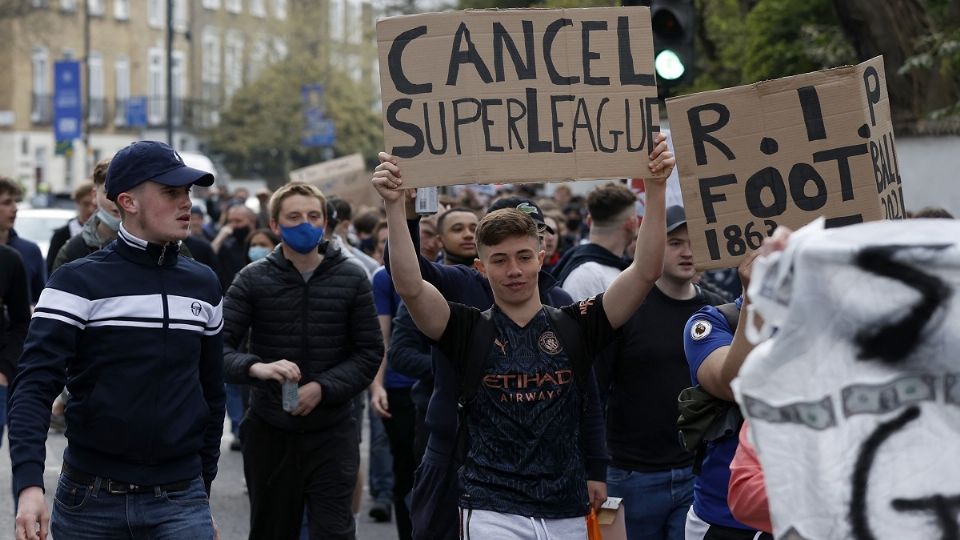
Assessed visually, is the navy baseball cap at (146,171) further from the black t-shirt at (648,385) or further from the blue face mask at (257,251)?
the blue face mask at (257,251)

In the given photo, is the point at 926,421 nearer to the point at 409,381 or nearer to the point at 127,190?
the point at 127,190

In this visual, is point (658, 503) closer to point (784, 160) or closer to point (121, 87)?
point (784, 160)

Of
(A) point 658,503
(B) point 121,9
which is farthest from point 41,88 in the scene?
(A) point 658,503

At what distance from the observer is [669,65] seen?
1124 centimetres

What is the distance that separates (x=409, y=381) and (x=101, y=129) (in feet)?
204

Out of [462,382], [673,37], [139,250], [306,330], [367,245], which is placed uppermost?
[673,37]

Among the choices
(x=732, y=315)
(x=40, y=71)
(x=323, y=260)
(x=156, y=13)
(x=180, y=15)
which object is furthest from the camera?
(x=156, y=13)

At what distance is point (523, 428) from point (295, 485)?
8.18 ft

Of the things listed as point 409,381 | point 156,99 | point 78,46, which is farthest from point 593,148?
point 156,99

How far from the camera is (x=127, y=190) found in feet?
17.4

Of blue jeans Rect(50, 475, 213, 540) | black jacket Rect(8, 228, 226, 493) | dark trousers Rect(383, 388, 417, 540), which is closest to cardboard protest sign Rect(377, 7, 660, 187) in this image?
black jacket Rect(8, 228, 226, 493)

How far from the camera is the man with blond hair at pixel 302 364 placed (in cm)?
739

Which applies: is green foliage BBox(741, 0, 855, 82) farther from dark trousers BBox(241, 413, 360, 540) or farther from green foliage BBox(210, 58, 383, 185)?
green foliage BBox(210, 58, 383, 185)

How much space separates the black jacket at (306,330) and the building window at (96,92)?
63636 millimetres
